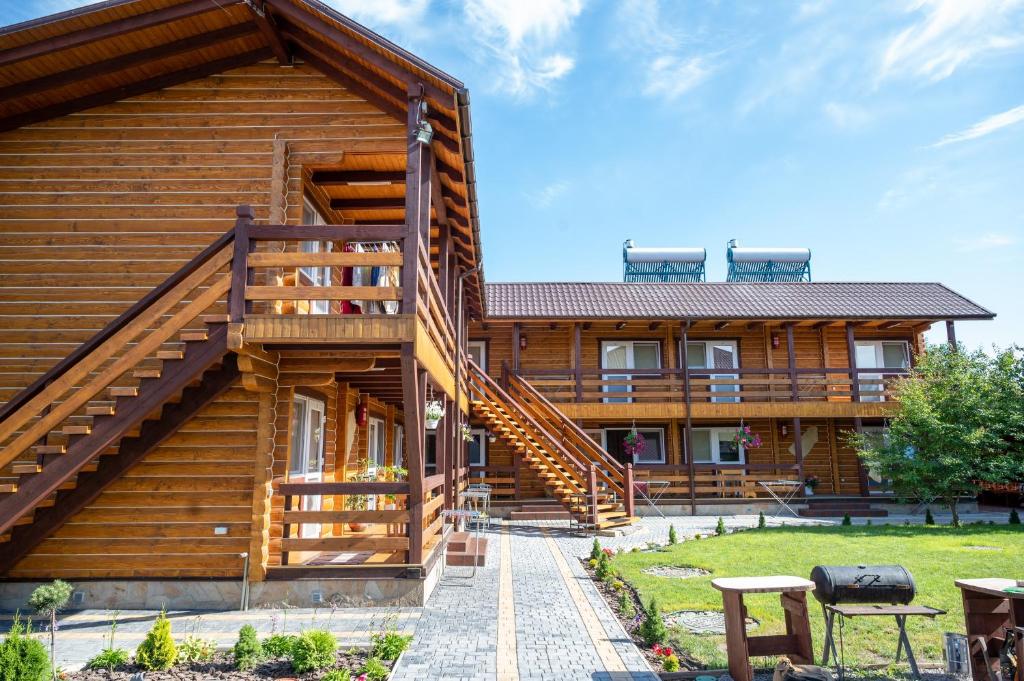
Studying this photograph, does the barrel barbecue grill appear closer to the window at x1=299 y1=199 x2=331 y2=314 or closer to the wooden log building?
the wooden log building

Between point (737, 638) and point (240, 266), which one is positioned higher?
point (240, 266)

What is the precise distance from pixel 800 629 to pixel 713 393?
45.0 ft

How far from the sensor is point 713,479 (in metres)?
18.4

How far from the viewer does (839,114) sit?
12391 millimetres

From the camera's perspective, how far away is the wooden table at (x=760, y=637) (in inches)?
193

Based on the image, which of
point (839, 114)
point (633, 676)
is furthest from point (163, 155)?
point (839, 114)

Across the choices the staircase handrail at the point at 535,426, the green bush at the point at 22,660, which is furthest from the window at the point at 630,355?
the green bush at the point at 22,660

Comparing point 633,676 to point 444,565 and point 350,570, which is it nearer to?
point 350,570

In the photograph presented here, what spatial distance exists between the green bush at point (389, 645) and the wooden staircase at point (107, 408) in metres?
3.52

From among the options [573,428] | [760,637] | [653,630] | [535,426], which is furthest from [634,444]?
[760,637]

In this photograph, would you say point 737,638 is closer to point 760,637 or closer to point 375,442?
point 760,637

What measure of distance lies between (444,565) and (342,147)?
6530 millimetres

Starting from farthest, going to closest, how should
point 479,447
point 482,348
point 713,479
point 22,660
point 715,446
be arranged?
point 482,348
point 715,446
point 479,447
point 713,479
point 22,660

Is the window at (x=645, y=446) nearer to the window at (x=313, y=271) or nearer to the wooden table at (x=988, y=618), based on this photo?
the window at (x=313, y=271)
